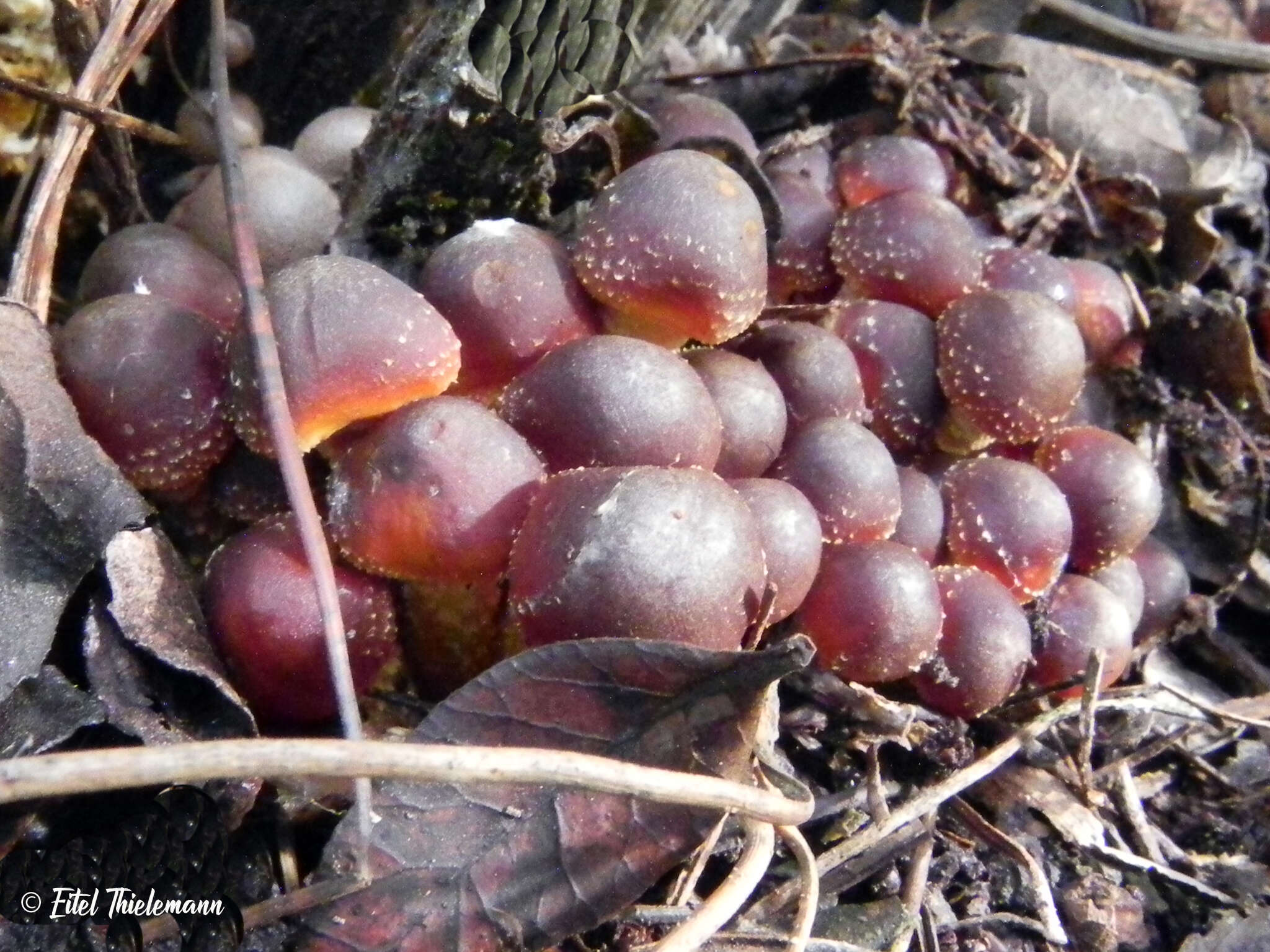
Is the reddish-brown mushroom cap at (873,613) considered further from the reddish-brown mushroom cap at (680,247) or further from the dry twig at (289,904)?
the dry twig at (289,904)

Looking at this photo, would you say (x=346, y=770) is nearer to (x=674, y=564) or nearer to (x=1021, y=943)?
(x=674, y=564)

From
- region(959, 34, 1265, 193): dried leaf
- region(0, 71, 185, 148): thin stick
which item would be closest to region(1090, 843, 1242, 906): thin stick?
region(959, 34, 1265, 193): dried leaf

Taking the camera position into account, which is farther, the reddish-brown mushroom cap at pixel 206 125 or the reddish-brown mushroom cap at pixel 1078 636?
the reddish-brown mushroom cap at pixel 206 125

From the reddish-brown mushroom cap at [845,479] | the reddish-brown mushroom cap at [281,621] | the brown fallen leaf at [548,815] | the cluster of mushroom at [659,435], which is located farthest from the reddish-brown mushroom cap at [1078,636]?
the reddish-brown mushroom cap at [281,621]

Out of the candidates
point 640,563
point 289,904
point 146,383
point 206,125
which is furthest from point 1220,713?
point 206,125

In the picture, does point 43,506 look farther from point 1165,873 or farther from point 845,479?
point 1165,873

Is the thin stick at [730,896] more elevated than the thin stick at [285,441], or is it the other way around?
the thin stick at [285,441]

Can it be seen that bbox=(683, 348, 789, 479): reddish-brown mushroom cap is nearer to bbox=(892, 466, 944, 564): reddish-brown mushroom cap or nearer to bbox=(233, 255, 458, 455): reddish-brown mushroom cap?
bbox=(892, 466, 944, 564): reddish-brown mushroom cap
